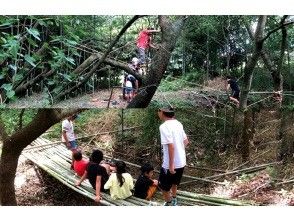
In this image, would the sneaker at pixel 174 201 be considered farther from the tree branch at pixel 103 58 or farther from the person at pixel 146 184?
the tree branch at pixel 103 58

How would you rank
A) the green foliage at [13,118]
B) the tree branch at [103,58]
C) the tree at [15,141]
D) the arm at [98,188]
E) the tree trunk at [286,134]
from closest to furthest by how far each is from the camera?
the tree at [15,141], the tree branch at [103,58], the green foliage at [13,118], the arm at [98,188], the tree trunk at [286,134]

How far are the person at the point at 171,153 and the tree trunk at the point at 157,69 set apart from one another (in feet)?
0.59

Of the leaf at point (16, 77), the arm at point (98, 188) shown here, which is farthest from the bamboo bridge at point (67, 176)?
A: the leaf at point (16, 77)

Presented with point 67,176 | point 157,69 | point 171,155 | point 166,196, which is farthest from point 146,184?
point 157,69

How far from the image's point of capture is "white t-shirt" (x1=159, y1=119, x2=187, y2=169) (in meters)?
3.46

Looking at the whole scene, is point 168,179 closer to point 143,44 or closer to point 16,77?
point 143,44

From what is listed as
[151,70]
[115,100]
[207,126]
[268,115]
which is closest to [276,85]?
[268,115]

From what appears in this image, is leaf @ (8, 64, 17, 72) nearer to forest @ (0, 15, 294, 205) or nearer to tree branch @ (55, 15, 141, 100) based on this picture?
forest @ (0, 15, 294, 205)

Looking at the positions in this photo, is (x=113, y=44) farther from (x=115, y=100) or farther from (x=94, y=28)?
(x=115, y=100)

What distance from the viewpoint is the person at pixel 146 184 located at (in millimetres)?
3645

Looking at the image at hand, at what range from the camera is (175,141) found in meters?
3.49

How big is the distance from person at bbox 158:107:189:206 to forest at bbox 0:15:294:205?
3.3 inches
